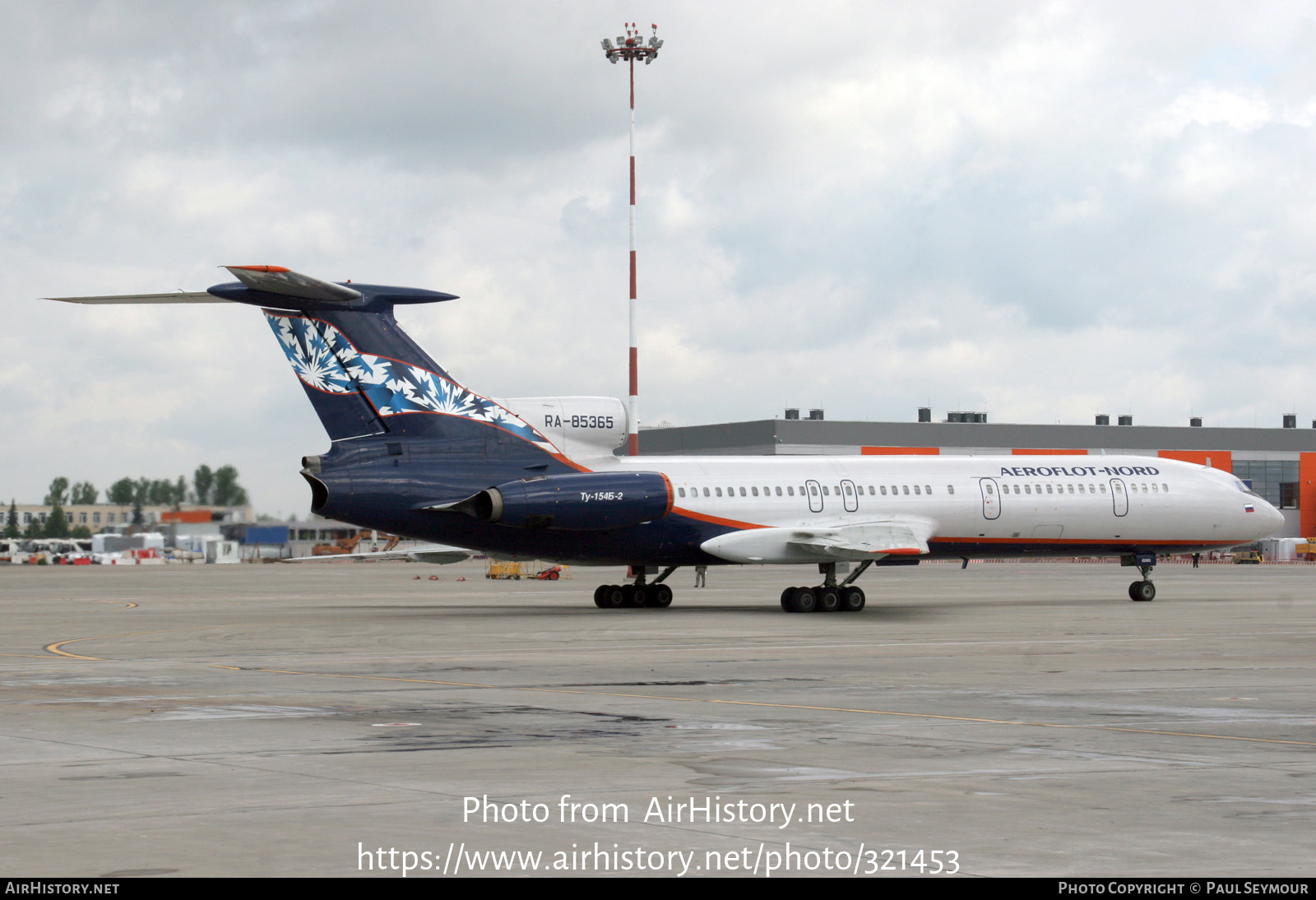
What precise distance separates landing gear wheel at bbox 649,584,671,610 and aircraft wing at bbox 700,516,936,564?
268 cm

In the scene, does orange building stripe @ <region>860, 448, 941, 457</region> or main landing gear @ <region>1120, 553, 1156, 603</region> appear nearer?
main landing gear @ <region>1120, 553, 1156, 603</region>

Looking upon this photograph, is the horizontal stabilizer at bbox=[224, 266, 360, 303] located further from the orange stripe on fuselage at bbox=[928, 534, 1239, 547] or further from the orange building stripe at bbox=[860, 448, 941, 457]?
the orange building stripe at bbox=[860, 448, 941, 457]

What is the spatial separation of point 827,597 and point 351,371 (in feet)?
39.5

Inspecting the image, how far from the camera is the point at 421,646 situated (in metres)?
24.5

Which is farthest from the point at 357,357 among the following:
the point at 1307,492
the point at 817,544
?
the point at 1307,492

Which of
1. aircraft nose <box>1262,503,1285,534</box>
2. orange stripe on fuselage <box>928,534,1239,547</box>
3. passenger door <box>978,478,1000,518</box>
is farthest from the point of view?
aircraft nose <box>1262,503,1285,534</box>

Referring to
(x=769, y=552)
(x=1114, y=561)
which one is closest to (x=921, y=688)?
(x=769, y=552)

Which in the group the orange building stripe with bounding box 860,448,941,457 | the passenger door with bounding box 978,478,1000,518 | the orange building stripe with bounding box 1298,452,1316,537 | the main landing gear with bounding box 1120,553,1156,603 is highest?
the orange building stripe with bounding box 860,448,941,457

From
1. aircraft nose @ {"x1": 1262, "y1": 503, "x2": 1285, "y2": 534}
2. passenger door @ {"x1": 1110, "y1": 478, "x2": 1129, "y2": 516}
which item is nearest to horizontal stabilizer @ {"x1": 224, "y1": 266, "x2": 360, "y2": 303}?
passenger door @ {"x1": 1110, "y1": 478, "x2": 1129, "y2": 516}

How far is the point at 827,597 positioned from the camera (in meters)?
34.2

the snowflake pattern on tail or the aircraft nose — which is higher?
the snowflake pattern on tail

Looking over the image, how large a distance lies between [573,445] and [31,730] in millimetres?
21567

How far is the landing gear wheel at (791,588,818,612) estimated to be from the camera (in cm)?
3400
